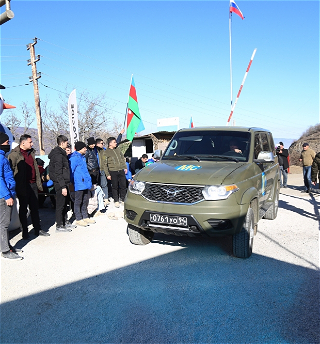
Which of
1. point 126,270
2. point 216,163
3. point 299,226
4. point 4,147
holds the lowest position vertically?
point 299,226

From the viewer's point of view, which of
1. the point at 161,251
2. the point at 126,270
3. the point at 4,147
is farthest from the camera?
the point at 161,251

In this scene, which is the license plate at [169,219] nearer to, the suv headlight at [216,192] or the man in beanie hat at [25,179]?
the suv headlight at [216,192]

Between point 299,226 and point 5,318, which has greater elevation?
point 5,318

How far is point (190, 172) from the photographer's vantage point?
455cm

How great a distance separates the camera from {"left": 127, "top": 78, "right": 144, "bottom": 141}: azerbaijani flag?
13.1 meters

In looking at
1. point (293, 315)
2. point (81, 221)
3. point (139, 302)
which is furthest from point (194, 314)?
point (81, 221)

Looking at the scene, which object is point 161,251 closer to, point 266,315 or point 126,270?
point 126,270

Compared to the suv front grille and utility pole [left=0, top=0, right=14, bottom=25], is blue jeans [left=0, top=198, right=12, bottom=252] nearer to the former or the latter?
the suv front grille

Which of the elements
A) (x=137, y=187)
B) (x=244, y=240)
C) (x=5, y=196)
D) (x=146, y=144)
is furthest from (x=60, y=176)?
(x=146, y=144)

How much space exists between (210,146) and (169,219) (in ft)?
6.00

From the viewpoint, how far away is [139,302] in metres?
3.45

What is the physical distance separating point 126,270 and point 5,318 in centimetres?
160

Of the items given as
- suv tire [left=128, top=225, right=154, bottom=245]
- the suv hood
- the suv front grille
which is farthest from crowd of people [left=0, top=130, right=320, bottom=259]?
the suv front grille

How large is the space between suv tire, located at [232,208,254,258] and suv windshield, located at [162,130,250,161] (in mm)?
1093
